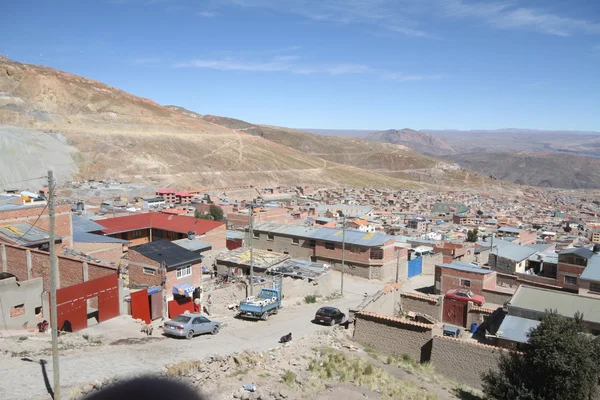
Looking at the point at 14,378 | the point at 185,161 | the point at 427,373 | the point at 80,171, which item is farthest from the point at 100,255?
the point at 185,161

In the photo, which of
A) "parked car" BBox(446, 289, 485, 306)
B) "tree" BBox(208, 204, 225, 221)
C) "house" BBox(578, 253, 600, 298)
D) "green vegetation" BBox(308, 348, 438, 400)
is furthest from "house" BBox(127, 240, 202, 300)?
"tree" BBox(208, 204, 225, 221)

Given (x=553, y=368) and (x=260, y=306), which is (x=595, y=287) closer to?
(x=553, y=368)

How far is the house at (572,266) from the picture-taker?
2673 cm

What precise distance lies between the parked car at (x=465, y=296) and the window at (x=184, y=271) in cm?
1210

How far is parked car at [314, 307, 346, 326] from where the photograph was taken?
1898cm

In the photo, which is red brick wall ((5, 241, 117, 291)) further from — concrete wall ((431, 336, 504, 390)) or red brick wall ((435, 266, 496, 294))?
red brick wall ((435, 266, 496, 294))

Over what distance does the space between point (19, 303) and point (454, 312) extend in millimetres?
17889

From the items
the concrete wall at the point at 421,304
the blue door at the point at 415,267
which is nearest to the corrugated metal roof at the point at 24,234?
the concrete wall at the point at 421,304

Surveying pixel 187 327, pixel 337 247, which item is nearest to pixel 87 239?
pixel 187 327

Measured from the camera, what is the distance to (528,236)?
51281 mm

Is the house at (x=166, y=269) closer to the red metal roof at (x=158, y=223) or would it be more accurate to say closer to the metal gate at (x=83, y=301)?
the metal gate at (x=83, y=301)

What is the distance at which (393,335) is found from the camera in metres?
17.3

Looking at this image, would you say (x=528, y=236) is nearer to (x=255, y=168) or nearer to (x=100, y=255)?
(x=100, y=255)

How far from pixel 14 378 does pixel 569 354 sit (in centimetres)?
1328
